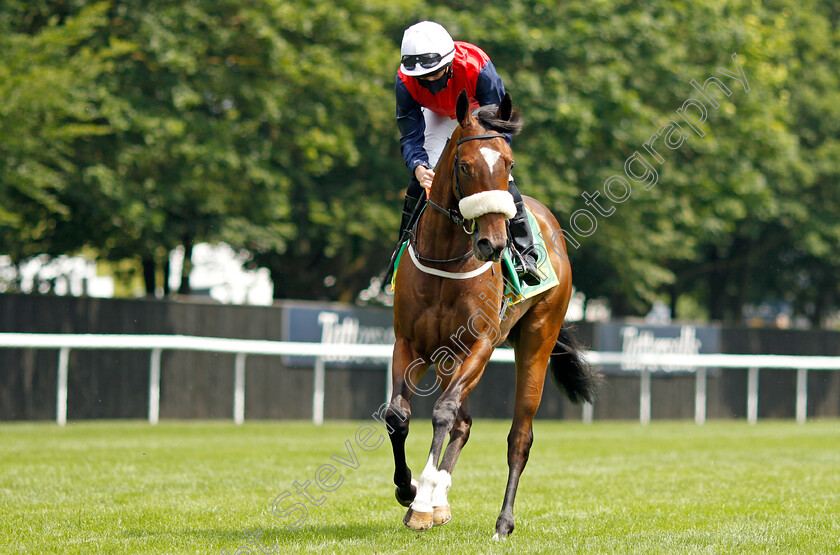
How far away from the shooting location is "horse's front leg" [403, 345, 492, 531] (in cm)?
565

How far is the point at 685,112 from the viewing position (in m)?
22.2

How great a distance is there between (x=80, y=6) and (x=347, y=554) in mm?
14478

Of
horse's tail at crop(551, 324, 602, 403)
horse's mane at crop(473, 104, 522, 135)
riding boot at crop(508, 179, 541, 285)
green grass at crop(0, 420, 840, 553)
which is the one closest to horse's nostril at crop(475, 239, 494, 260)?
horse's mane at crop(473, 104, 522, 135)

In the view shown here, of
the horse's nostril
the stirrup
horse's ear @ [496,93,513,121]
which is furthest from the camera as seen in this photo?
the stirrup

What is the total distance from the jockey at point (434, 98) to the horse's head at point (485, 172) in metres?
0.18

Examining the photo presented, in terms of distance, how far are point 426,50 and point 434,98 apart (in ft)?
1.53

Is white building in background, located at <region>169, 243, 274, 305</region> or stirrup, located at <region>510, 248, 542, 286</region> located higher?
white building in background, located at <region>169, 243, 274, 305</region>

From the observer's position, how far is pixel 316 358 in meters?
17.8

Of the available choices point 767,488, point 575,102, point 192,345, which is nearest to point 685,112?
point 575,102

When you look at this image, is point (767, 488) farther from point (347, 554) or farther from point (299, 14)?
point (299, 14)

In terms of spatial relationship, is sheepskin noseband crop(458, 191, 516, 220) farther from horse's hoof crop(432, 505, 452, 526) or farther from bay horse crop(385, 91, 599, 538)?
horse's hoof crop(432, 505, 452, 526)

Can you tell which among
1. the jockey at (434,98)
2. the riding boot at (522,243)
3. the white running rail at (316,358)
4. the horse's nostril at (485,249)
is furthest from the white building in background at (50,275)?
the horse's nostril at (485,249)

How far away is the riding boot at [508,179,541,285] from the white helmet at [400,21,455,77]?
3.19 feet

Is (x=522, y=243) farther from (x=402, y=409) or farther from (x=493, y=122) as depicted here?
(x=402, y=409)
